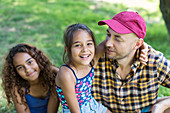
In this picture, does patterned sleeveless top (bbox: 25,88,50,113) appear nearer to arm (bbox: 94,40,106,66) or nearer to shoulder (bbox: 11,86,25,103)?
shoulder (bbox: 11,86,25,103)

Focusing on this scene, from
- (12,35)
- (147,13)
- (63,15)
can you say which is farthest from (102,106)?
(147,13)

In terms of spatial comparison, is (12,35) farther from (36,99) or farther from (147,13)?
(147,13)

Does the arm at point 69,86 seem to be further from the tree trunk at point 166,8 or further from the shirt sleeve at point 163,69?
the tree trunk at point 166,8

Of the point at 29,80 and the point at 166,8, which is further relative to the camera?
the point at 166,8

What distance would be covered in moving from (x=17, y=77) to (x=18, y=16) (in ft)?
14.6

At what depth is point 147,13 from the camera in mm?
7547

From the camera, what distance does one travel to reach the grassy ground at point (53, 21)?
5.22 m

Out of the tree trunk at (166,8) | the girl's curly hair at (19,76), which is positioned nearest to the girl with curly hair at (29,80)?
the girl's curly hair at (19,76)

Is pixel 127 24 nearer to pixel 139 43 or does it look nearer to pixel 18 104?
pixel 139 43

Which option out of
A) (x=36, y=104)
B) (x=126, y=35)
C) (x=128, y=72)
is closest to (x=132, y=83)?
(x=128, y=72)

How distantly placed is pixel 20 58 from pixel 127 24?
1.34 m

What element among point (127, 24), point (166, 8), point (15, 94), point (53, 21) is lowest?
point (15, 94)

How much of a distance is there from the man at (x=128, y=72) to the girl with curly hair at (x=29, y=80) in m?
0.62

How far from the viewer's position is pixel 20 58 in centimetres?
258
